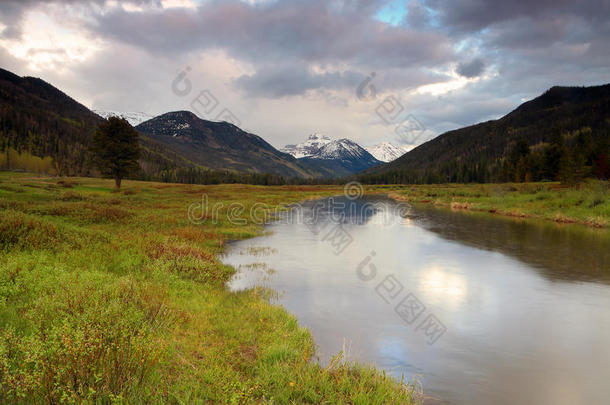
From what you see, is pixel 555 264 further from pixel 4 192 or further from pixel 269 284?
pixel 4 192

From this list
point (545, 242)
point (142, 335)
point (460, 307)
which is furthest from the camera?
point (545, 242)

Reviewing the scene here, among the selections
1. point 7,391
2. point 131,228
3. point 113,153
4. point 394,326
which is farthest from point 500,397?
point 113,153

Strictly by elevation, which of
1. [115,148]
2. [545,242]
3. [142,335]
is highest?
[115,148]

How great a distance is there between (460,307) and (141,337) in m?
11.9

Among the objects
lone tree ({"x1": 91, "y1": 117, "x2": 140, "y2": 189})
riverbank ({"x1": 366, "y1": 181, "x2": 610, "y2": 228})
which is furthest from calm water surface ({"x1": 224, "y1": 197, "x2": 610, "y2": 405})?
lone tree ({"x1": 91, "y1": 117, "x2": 140, "y2": 189})

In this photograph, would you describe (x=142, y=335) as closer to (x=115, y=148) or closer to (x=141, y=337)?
(x=141, y=337)

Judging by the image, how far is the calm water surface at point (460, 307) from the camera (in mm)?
7961

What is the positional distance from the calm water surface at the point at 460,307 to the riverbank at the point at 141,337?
155 centimetres

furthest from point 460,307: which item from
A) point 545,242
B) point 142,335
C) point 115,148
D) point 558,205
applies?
point 115,148

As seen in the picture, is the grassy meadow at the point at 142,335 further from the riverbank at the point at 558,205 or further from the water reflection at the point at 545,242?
the riverbank at the point at 558,205

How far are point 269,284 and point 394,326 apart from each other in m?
6.25

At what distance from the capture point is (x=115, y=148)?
54375mm

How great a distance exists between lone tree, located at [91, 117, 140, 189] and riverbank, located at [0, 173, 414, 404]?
45495mm

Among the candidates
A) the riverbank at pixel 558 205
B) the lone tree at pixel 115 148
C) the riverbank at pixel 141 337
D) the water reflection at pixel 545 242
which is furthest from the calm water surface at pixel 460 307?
the lone tree at pixel 115 148
